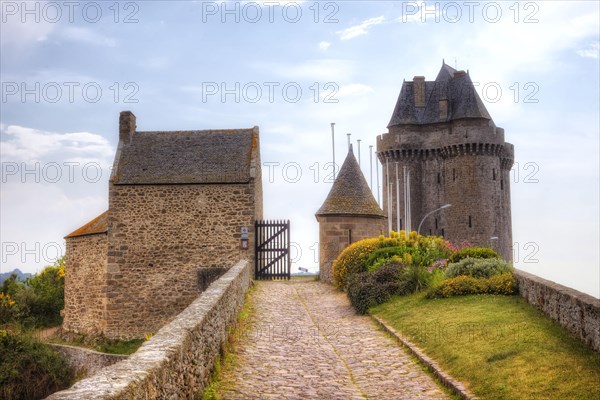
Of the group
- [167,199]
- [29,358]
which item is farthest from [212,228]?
[29,358]

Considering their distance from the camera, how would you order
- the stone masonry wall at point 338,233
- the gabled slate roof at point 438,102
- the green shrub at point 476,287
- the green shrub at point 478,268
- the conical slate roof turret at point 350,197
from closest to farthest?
the green shrub at point 476,287, the green shrub at point 478,268, the stone masonry wall at point 338,233, the conical slate roof turret at point 350,197, the gabled slate roof at point 438,102

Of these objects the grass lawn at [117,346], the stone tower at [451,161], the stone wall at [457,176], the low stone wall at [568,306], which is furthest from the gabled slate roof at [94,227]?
the stone wall at [457,176]

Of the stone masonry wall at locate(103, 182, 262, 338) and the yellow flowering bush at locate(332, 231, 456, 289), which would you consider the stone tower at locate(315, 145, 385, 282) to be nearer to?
the stone masonry wall at locate(103, 182, 262, 338)

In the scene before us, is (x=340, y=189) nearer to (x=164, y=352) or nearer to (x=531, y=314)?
(x=531, y=314)

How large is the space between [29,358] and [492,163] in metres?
41.7

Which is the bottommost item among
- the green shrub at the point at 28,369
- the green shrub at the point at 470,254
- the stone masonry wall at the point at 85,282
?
the green shrub at the point at 28,369

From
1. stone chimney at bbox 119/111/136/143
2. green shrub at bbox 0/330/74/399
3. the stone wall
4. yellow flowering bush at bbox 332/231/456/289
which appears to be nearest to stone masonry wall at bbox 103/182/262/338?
green shrub at bbox 0/330/74/399

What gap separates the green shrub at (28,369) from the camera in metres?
22.9

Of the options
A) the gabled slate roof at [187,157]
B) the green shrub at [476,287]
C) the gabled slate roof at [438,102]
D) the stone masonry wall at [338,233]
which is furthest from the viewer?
the gabled slate roof at [438,102]

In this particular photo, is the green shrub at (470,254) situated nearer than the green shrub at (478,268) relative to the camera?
No

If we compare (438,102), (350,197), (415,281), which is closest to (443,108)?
(438,102)

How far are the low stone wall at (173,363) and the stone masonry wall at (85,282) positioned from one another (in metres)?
17.1

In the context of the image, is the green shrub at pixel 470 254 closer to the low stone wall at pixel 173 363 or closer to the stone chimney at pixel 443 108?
the low stone wall at pixel 173 363

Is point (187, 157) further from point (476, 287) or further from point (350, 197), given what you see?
point (476, 287)
